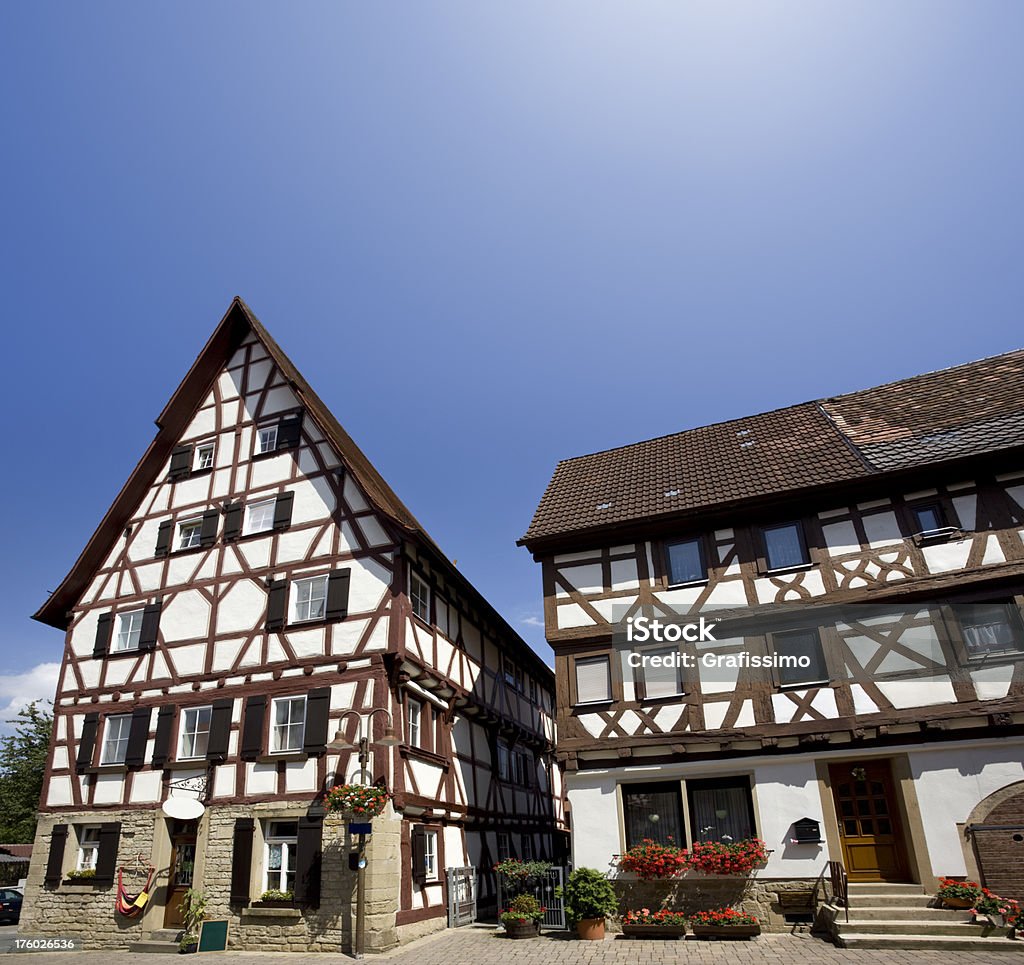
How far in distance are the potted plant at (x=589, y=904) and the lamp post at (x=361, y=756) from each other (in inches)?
149

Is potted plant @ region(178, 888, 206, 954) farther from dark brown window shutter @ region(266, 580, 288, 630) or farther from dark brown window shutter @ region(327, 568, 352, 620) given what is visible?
dark brown window shutter @ region(327, 568, 352, 620)

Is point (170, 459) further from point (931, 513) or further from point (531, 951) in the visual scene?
point (931, 513)

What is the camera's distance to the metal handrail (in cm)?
A: 1244

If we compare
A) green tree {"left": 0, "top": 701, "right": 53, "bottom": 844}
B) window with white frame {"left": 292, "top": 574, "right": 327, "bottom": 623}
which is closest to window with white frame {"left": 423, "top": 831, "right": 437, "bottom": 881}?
window with white frame {"left": 292, "top": 574, "right": 327, "bottom": 623}

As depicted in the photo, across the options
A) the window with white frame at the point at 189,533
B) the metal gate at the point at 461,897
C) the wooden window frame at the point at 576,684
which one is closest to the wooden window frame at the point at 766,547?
the wooden window frame at the point at 576,684

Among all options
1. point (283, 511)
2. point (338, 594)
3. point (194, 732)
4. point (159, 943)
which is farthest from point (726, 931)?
point (283, 511)

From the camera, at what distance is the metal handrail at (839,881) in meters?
12.4

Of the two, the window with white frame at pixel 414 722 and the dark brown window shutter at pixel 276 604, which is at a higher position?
the dark brown window shutter at pixel 276 604

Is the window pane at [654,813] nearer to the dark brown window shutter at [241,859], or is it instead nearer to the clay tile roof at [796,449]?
the clay tile roof at [796,449]

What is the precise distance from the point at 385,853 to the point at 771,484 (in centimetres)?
1081

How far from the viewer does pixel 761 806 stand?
13789 mm

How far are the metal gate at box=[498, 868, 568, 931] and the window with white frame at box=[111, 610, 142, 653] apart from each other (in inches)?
440

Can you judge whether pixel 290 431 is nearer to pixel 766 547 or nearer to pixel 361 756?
pixel 361 756

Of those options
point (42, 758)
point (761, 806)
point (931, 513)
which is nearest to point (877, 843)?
point (761, 806)
